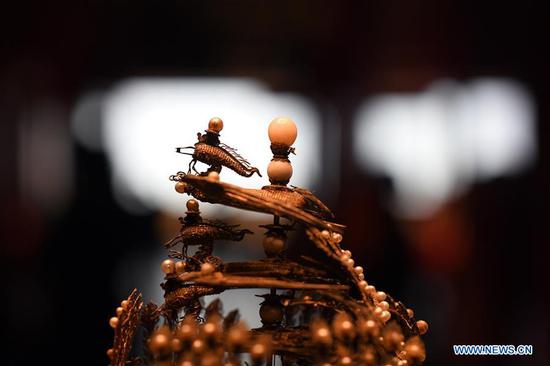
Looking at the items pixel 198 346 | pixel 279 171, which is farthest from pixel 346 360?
pixel 279 171

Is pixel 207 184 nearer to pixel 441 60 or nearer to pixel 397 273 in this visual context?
pixel 397 273

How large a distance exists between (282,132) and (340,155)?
0.59m

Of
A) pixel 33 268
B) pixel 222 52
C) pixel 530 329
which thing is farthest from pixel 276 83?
pixel 530 329

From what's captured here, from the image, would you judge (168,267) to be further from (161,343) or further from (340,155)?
(340,155)

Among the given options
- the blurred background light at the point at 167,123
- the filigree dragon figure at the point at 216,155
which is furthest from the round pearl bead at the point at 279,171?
the blurred background light at the point at 167,123

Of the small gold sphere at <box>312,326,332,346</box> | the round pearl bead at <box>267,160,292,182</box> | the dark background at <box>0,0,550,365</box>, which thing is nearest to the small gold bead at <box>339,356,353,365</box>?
the small gold sphere at <box>312,326,332,346</box>

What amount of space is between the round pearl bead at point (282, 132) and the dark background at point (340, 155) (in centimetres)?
56

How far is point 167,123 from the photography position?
5.20 ft

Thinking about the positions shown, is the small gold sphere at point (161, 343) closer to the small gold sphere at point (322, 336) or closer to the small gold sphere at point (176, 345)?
the small gold sphere at point (176, 345)

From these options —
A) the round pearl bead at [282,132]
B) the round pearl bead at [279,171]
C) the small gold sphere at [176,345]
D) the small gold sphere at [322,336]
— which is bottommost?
the small gold sphere at [176,345]

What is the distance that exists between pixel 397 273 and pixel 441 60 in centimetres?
49

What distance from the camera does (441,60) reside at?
1.62 m

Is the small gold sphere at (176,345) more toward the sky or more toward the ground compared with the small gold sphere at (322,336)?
more toward the ground

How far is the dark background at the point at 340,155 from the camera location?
158 cm
